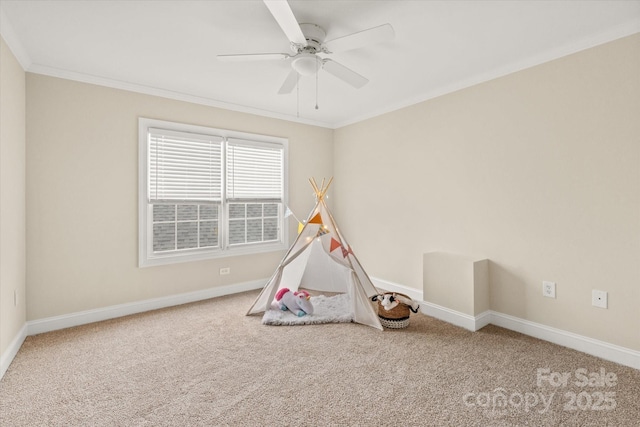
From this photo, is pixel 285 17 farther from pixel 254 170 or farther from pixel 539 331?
pixel 539 331

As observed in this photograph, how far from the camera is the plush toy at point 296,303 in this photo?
3.22m

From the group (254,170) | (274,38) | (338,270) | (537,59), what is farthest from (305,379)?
(537,59)

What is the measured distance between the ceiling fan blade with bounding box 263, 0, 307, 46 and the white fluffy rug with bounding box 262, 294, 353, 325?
2400mm

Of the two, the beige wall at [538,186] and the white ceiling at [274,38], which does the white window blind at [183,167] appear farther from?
the beige wall at [538,186]

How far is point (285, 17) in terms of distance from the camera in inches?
67.0

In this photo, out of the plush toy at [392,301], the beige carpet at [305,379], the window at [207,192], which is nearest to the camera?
the beige carpet at [305,379]

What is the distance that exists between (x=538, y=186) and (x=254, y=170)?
3140 millimetres

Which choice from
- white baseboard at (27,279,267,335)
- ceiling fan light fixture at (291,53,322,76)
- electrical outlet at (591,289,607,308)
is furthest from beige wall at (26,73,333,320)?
electrical outlet at (591,289,607,308)

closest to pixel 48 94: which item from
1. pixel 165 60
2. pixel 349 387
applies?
pixel 165 60

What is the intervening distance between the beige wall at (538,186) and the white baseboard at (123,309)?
2.17 m

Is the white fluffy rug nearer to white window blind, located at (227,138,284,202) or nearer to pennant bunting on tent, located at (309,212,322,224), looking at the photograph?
pennant bunting on tent, located at (309,212,322,224)

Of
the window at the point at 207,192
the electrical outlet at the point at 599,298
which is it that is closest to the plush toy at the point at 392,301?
the electrical outlet at the point at 599,298

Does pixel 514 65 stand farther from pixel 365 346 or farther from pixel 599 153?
pixel 365 346

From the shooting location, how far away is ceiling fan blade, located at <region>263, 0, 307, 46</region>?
5.22ft
